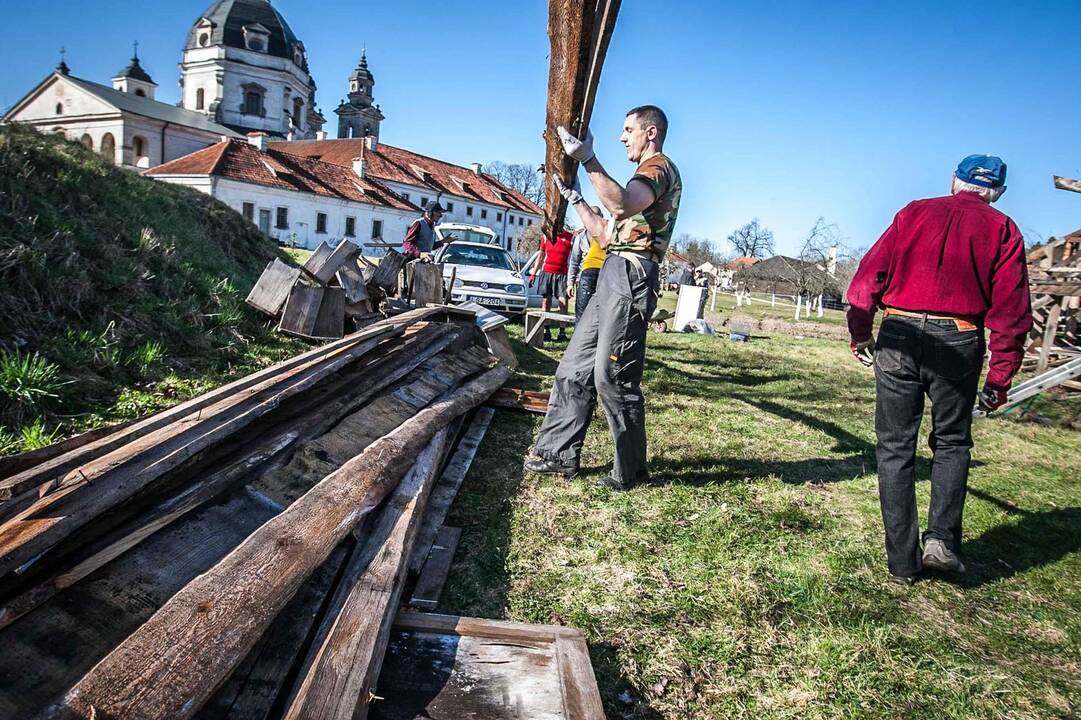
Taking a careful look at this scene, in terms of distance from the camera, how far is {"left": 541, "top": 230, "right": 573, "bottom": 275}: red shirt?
10.6m

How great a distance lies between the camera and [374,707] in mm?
1818

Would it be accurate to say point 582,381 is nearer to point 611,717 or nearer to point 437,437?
point 437,437

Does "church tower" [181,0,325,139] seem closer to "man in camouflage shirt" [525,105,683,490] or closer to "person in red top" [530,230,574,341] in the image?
"person in red top" [530,230,574,341]

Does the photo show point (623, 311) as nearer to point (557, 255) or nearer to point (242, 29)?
point (557, 255)

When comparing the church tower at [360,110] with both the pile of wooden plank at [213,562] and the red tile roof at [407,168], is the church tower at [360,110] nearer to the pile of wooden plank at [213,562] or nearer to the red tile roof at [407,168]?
the red tile roof at [407,168]

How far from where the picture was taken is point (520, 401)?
5.73m

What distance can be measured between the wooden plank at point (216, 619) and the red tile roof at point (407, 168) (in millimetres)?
46129

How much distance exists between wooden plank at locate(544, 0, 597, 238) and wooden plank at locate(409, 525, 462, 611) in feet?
8.27

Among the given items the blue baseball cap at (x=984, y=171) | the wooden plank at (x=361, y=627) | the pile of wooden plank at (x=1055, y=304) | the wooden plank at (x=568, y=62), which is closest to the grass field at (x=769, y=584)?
the wooden plank at (x=361, y=627)

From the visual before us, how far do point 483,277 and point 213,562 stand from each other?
33.8 feet

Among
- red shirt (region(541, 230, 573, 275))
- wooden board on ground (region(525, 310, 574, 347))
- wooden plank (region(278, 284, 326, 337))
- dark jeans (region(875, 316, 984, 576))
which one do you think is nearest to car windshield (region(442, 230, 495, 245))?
red shirt (region(541, 230, 573, 275))

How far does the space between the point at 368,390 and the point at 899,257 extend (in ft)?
10.5

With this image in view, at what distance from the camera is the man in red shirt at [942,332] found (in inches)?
116

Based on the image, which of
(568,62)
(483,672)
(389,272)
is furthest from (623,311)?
(389,272)
